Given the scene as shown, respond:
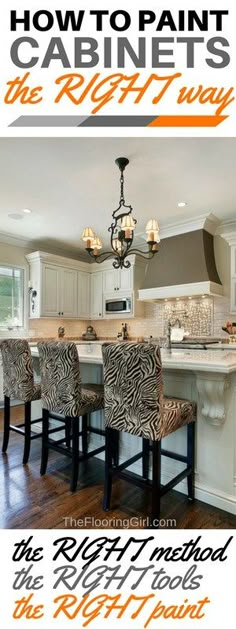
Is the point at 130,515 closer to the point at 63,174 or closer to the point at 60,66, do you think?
the point at 60,66

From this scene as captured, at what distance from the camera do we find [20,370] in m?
2.38

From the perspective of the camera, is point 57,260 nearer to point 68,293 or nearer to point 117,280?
point 68,293

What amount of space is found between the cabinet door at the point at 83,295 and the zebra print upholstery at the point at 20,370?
9.41ft

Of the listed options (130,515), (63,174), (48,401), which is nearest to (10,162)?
(63,174)

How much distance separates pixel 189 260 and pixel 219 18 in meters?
2.81

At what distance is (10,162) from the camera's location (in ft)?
8.20

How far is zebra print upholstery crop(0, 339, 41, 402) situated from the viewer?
7.69 feet

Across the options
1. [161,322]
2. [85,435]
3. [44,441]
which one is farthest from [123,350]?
[161,322]

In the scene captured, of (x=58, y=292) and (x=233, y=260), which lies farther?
(x=58, y=292)

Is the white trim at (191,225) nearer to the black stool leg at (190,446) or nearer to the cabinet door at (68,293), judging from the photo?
the cabinet door at (68,293)

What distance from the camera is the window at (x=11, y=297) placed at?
176 inches

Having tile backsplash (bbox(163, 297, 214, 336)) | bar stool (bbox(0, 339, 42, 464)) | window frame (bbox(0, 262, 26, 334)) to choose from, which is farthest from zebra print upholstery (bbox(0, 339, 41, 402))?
tile backsplash (bbox(163, 297, 214, 336))

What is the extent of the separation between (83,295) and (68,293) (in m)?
0.37

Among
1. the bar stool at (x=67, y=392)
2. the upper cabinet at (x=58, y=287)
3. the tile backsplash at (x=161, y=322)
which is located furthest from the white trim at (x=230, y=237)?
the bar stool at (x=67, y=392)
